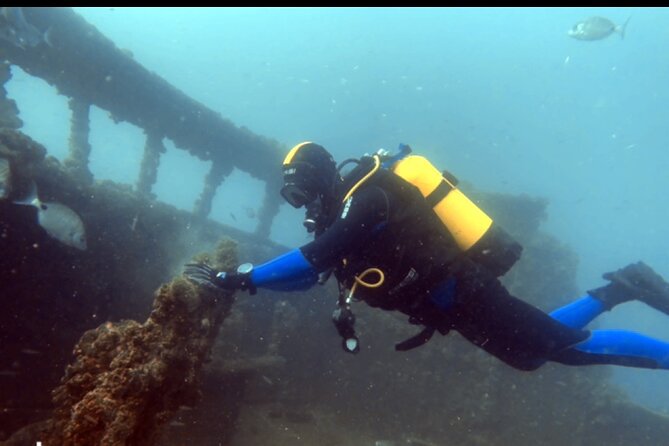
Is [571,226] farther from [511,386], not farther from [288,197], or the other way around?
[288,197]

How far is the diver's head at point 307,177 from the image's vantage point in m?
4.81

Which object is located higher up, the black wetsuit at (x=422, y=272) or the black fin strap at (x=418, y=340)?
the black wetsuit at (x=422, y=272)

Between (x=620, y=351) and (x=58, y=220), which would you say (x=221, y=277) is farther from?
(x=620, y=351)

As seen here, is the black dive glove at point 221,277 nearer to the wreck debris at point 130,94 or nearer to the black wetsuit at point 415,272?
the black wetsuit at point 415,272

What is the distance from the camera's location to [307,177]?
4.82 meters

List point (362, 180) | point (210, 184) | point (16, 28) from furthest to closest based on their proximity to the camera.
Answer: point (210, 184) < point (16, 28) < point (362, 180)

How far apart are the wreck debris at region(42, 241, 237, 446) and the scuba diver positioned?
474 millimetres

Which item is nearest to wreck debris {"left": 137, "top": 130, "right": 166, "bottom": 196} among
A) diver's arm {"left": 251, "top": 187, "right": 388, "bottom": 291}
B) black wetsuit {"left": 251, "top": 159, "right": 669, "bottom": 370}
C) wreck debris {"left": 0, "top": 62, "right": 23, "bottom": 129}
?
wreck debris {"left": 0, "top": 62, "right": 23, "bottom": 129}

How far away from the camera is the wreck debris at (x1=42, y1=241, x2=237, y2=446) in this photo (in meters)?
3.25

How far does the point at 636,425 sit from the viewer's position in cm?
1416

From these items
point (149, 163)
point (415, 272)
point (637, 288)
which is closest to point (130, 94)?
point (149, 163)

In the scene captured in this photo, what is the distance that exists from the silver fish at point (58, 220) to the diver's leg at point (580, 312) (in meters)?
7.14

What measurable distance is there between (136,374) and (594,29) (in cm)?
1885

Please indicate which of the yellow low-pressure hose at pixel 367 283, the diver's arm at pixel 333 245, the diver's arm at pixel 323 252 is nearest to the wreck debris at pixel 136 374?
the diver's arm at pixel 323 252
